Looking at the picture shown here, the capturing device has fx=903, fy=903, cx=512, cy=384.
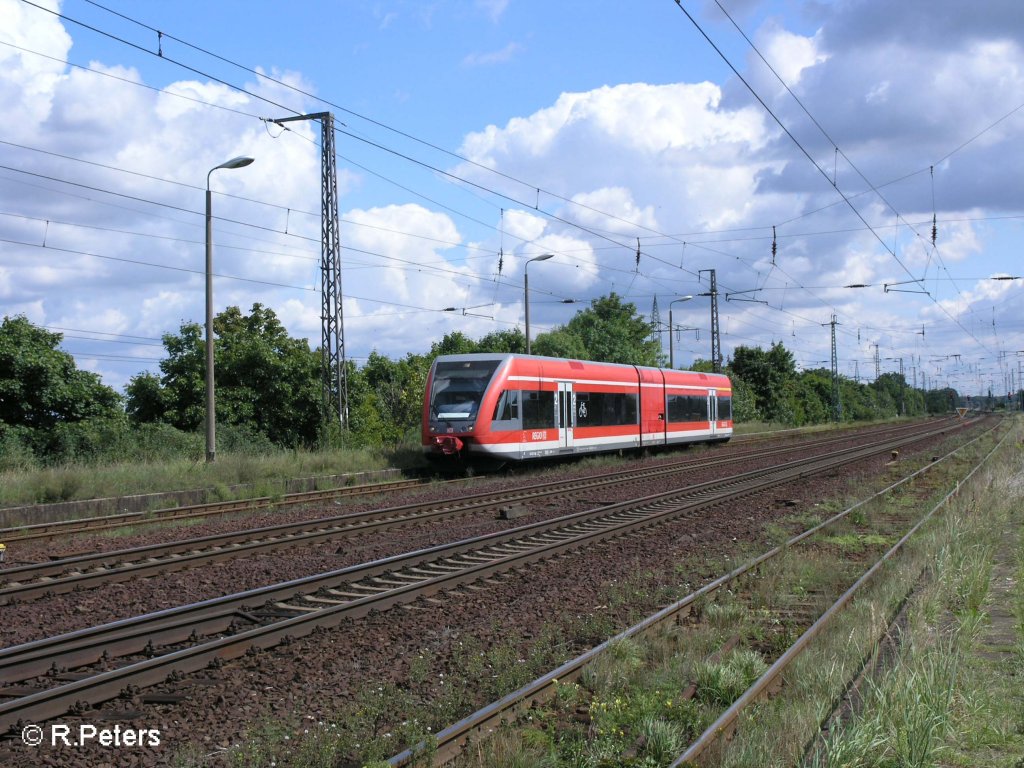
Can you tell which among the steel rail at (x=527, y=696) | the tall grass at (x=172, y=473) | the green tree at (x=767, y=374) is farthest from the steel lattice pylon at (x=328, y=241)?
the green tree at (x=767, y=374)

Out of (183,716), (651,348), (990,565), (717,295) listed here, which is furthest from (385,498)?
(651,348)

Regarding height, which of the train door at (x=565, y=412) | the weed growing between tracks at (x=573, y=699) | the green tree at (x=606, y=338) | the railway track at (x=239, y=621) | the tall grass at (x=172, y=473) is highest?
the green tree at (x=606, y=338)

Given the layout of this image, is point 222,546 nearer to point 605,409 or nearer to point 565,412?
point 565,412

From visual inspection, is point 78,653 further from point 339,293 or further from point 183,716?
point 339,293

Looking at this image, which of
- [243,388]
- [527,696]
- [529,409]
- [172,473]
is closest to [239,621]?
[527,696]

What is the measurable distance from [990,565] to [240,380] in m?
27.6

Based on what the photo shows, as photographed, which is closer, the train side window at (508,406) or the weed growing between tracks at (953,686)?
the weed growing between tracks at (953,686)

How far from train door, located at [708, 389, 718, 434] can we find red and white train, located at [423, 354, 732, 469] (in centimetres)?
698

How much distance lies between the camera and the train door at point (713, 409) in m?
37.6

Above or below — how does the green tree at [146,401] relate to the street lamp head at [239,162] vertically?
below

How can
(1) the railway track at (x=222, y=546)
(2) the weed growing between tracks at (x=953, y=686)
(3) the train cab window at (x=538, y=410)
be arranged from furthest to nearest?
(3) the train cab window at (x=538, y=410), (1) the railway track at (x=222, y=546), (2) the weed growing between tracks at (x=953, y=686)

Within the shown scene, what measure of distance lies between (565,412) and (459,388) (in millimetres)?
3874

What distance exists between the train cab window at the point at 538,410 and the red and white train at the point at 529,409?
3cm

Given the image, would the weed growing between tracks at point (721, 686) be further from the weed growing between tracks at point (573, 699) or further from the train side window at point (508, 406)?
the train side window at point (508, 406)
